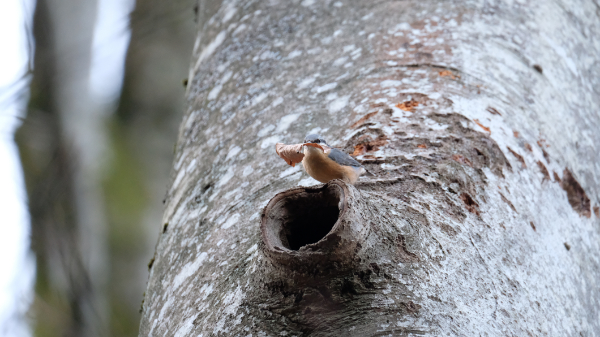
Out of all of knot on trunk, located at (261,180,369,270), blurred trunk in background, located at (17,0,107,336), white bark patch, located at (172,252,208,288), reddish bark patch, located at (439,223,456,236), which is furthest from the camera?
blurred trunk in background, located at (17,0,107,336)

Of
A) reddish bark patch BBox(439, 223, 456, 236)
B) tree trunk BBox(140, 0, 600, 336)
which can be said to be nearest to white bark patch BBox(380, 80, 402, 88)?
tree trunk BBox(140, 0, 600, 336)

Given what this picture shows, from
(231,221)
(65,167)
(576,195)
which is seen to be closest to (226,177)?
(231,221)

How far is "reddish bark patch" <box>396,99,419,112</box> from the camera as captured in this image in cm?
117

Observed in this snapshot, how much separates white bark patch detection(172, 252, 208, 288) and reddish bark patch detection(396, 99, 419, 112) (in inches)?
22.1

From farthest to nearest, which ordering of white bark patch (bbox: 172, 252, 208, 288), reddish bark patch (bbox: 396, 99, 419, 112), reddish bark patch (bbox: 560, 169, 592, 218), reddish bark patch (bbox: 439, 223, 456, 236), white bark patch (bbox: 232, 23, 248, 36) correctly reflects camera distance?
white bark patch (bbox: 232, 23, 248, 36)
reddish bark patch (bbox: 560, 169, 592, 218)
reddish bark patch (bbox: 396, 99, 419, 112)
white bark patch (bbox: 172, 252, 208, 288)
reddish bark patch (bbox: 439, 223, 456, 236)

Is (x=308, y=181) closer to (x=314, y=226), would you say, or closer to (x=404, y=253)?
(x=314, y=226)

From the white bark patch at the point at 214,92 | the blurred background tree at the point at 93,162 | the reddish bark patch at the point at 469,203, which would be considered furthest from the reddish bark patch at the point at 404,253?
the blurred background tree at the point at 93,162

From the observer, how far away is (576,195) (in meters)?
1.30

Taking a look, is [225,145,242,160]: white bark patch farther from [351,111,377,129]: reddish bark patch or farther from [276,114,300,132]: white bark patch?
[351,111,377,129]: reddish bark patch

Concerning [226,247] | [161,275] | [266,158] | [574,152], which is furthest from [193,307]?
[574,152]

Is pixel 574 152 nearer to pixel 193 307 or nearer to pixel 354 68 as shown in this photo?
pixel 354 68

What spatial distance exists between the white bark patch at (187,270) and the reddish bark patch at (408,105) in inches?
22.1

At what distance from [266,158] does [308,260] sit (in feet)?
1.53

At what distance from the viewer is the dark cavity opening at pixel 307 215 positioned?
83 centimetres
